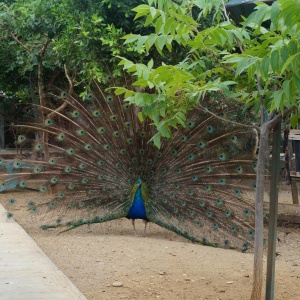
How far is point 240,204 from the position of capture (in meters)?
7.82

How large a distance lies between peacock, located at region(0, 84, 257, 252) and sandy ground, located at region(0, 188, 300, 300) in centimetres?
35

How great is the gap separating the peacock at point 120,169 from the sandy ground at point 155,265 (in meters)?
0.35

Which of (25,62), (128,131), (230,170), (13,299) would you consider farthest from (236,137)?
(25,62)

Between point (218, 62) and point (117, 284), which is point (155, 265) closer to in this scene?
point (117, 284)

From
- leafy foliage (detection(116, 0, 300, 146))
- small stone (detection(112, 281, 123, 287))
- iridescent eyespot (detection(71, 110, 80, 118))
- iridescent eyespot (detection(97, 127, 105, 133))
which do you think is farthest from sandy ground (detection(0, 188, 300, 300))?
leafy foliage (detection(116, 0, 300, 146))

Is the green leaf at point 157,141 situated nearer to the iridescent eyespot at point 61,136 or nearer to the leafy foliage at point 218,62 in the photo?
the leafy foliage at point 218,62

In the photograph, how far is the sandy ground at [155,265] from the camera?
18.7 feet

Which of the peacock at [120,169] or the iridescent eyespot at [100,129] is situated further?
the iridescent eyespot at [100,129]

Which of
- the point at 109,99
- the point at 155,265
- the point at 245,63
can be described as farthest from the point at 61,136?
the point at 245,63

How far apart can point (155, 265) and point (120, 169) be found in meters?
2.43

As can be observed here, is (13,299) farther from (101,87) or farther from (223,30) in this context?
(101,87)

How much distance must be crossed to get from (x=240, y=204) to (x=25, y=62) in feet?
22.5

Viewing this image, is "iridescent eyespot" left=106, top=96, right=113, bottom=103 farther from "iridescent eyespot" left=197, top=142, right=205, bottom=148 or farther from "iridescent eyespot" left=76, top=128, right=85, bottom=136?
"iridescent eyespot" left=197, top=142, right=205, bottom=148


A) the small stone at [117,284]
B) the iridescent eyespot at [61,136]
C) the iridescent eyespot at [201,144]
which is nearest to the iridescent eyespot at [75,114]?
the iridescent eyespot at [61,136]
